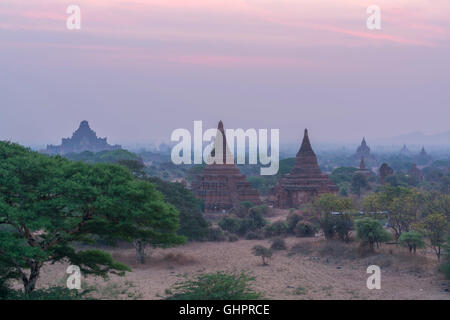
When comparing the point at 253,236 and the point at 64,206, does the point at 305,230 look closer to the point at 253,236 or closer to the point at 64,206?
the point at 253,236

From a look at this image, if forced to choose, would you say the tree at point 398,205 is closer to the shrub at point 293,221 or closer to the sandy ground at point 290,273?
the sandy ground at point 290,273

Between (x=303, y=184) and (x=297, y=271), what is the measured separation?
23172 millimetres

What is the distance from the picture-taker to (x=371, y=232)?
24750 millimetres

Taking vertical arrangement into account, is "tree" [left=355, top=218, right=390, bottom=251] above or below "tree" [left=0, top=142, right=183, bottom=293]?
below

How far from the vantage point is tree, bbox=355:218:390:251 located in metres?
24.7

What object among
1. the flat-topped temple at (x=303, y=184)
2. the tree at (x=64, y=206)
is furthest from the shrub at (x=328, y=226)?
the flat-topped temple at (x=303, y=184)

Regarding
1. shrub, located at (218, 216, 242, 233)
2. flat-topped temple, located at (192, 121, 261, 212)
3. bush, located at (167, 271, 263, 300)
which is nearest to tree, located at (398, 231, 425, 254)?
bush, located at (167, 271, 263, 300)

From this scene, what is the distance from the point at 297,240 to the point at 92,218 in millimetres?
18831

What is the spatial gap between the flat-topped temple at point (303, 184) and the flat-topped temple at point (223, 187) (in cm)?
389

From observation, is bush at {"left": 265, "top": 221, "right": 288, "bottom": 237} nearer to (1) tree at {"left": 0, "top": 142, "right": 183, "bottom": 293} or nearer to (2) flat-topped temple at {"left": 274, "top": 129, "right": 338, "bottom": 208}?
(2) flat-topped temple at {"left": 274, "top": 129, "right": 338, "bottom": 208}

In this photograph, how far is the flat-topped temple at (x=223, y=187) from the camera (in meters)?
42.3

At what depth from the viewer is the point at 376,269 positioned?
22031 millimetres

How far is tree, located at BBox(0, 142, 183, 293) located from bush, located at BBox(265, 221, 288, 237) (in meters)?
18.7
